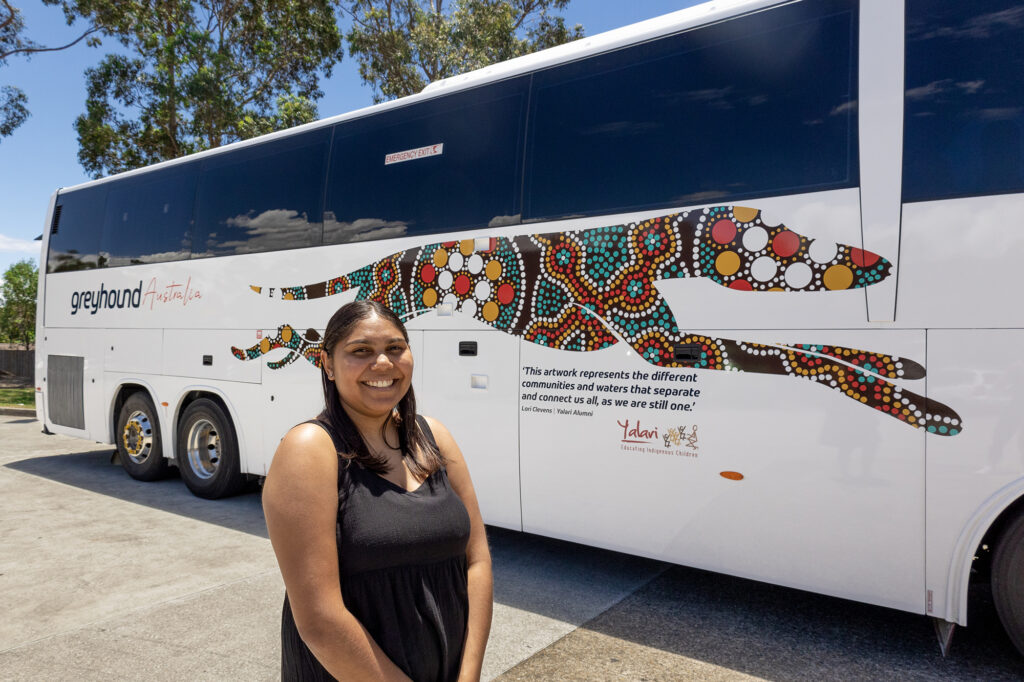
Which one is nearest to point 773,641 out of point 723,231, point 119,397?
point 723,231

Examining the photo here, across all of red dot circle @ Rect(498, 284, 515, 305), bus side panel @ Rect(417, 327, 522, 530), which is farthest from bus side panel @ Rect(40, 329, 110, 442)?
red dot circle @ Rect(498, 284, 515, 305)

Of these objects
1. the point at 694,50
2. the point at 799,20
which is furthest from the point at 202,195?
the point at 799,20

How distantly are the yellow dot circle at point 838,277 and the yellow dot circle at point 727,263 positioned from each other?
48 cm

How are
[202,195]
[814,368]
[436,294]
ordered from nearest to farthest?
[814,368], [436,294], [202,195]

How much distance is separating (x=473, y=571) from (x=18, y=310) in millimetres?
41176

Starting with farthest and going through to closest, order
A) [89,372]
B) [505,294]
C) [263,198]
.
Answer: [89,372]
[263,198]
[505,294]

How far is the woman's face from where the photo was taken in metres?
1.96

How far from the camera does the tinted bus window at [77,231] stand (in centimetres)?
846

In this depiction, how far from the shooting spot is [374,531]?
177 centimetres

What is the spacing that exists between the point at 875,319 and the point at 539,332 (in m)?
2.02

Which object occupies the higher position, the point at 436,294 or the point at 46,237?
the point at 46,237

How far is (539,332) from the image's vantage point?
4746 millimetres

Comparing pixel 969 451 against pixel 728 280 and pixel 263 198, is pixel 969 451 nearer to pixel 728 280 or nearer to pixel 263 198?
pixel 728 280

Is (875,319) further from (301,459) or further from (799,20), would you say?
(301,459)
